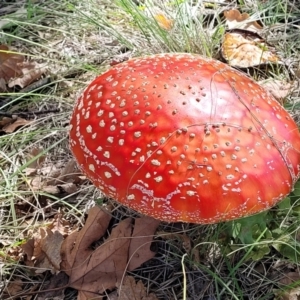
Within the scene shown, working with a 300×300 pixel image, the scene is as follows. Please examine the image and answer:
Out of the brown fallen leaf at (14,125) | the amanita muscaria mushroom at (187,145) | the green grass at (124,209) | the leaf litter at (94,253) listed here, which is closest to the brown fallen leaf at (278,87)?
the green grass at (124,209)

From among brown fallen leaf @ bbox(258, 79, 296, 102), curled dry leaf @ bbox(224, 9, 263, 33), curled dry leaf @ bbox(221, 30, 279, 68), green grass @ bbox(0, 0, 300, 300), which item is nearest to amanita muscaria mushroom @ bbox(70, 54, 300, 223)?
green grass @ bbox(0, 0, 300, 300)

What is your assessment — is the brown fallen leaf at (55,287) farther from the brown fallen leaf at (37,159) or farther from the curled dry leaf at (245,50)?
the curled dry leaf at (245,50)

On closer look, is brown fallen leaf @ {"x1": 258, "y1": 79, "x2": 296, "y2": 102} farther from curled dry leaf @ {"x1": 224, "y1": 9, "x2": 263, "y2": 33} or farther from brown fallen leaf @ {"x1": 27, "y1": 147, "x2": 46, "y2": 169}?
brown fallen leaf @ {"x1": 27, "y1": 147, "x2": 46, "y2": 169}

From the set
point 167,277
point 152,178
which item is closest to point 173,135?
point 152,178

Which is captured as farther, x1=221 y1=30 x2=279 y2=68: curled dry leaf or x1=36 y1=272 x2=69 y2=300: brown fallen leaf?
x1=221 y1=30 x2=279 y2=68: curled dry leaf

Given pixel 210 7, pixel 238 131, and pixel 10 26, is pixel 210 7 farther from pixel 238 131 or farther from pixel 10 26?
pixel 238 131
